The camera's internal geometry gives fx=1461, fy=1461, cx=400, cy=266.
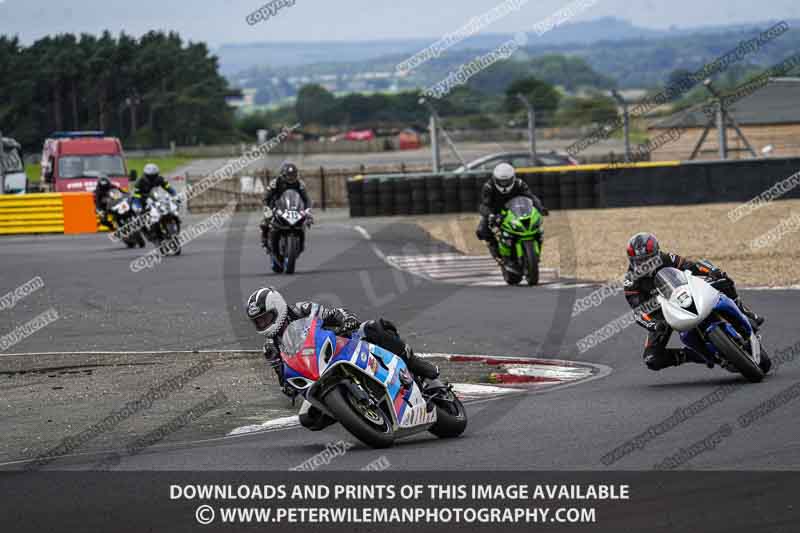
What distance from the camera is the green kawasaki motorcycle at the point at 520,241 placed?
749 inches

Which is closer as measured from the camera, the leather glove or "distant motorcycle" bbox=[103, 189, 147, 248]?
the leather glove

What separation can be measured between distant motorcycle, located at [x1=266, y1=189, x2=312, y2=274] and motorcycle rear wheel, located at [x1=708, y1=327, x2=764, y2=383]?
38.0ft

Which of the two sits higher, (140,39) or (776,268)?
(140,39)

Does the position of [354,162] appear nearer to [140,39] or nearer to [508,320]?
[140,39]

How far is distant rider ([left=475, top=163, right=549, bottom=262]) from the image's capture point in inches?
768

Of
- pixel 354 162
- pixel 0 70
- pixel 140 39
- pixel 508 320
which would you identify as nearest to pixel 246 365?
pixel 508 320

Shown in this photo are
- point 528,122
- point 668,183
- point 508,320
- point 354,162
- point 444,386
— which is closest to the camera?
point 444,386

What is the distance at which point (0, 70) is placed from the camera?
63594 millimetres

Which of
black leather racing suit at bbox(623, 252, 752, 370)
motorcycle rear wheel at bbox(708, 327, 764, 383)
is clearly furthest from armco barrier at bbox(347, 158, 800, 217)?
A: motorcycle rear wheel at bbox(708, 327, 764, 383)

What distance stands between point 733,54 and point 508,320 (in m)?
17.4

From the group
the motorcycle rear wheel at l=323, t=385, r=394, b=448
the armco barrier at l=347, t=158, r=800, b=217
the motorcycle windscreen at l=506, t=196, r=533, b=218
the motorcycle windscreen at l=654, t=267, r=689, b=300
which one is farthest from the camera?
the armco barrier at l=347, t=158, r=800, b=217

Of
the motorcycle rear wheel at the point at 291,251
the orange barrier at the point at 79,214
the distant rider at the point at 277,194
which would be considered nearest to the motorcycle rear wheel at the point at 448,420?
the motorcycle rear wheel at the point at 291,251

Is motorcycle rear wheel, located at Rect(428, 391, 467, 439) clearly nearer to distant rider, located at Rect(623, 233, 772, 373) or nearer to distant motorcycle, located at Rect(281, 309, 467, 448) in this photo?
distant motorcycle, located at Rect(281, 309, 467, 448)

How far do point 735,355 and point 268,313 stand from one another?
3559mm
